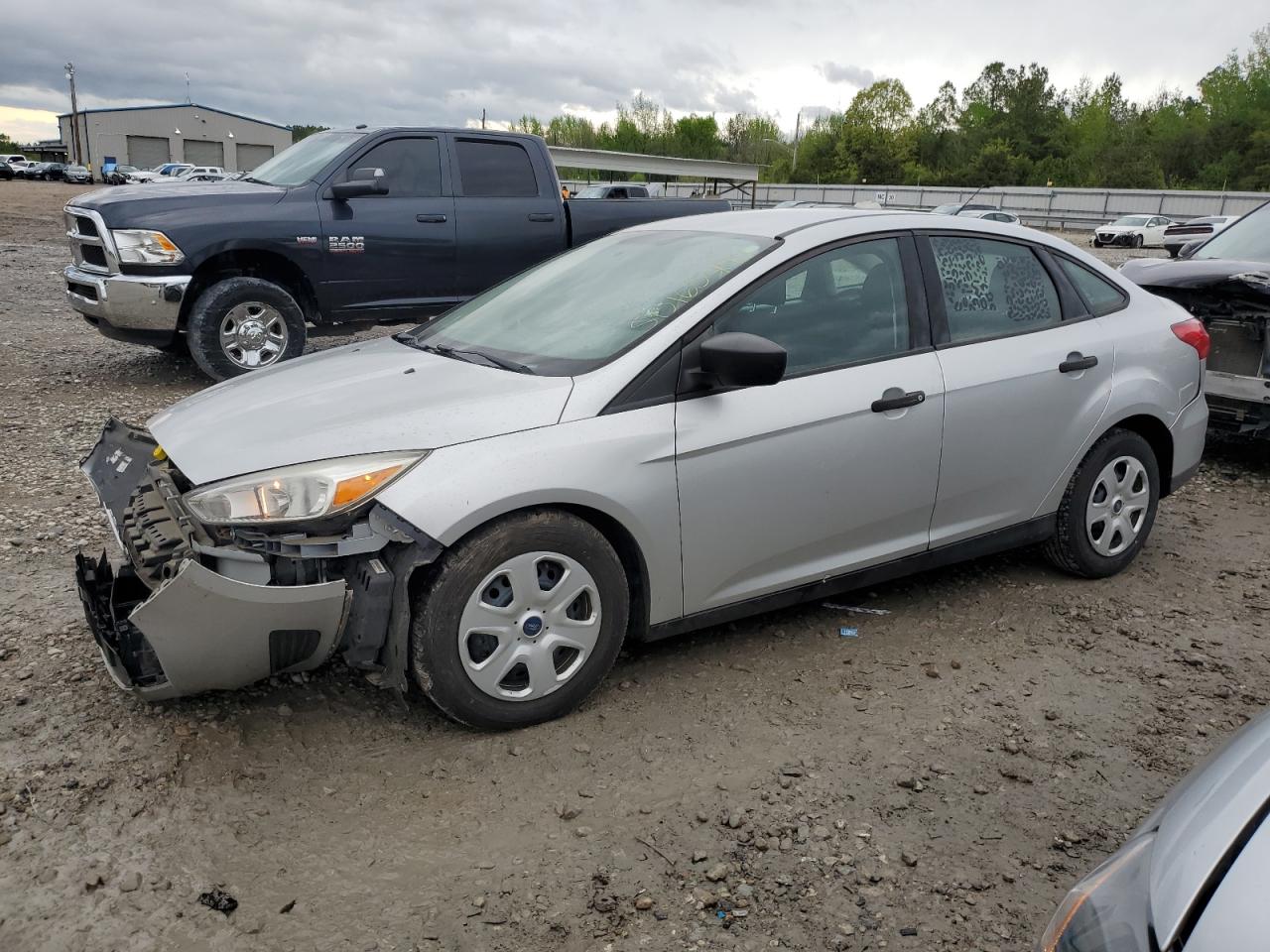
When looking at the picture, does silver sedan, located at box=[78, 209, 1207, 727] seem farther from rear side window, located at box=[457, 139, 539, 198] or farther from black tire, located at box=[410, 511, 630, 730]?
rear side window, located at box=[457, 139, 539, 198]

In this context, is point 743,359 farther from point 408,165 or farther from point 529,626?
point 408,165

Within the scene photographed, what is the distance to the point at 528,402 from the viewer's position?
10.6 feet

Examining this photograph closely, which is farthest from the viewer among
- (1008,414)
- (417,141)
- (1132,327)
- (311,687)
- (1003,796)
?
(417,141)

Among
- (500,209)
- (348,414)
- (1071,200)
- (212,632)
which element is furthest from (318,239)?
(1071,200)

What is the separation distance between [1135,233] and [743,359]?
129 feet

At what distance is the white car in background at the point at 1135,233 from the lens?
37188 millimetres

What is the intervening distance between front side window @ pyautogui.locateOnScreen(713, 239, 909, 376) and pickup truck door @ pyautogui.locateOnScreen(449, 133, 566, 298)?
16.4 ft

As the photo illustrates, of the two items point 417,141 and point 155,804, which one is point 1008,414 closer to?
point 155,804

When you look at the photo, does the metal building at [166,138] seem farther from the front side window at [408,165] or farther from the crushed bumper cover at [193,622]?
the crushed bumper cover at [193,622]

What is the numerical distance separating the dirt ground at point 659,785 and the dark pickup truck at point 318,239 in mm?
3442

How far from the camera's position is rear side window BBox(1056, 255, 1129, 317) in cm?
450

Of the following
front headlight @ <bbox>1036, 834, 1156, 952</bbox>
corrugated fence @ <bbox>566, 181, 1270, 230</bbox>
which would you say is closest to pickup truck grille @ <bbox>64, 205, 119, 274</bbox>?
front headlight @ <bbox>1036, 834, 1156, 952</bbox>

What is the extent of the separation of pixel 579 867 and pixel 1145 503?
10.8 ft

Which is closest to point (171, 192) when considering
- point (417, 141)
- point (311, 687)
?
point (417, 141)
